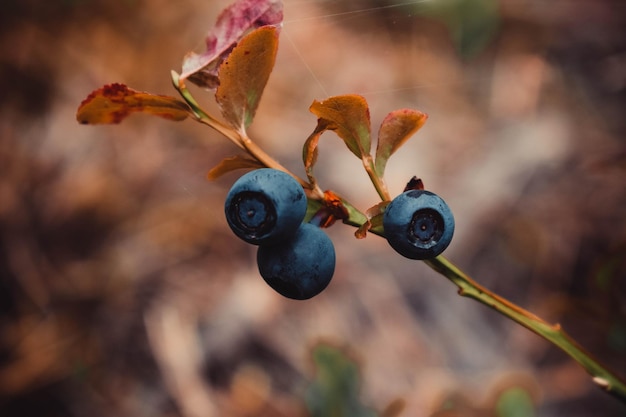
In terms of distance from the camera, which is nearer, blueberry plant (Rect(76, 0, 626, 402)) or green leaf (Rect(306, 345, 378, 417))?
blueberry plant (Rect(76, 0, 626, 402))

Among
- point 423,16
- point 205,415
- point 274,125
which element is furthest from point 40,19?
point 205,415

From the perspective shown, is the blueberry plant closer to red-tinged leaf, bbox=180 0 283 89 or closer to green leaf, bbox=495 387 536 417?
red-tinged leaf, bbox=180 0 283 89

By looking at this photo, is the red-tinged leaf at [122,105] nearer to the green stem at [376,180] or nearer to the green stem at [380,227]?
the green stem at [380,227]

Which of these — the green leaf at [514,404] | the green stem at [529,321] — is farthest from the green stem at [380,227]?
the green leaf at [514,404]

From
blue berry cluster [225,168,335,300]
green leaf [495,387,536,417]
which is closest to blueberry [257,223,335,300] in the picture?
blue berry cluster [225,168,335,300]

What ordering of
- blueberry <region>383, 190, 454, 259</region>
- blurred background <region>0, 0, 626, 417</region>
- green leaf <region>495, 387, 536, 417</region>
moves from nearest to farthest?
blueberry <region>383, 190, 454, 259</region> < green leaf <region>495, 387, 536, 417</region> < blurred background <region>0, 0, 626, 417</region>

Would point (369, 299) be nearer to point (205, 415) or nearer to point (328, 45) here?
point (205, 415)
